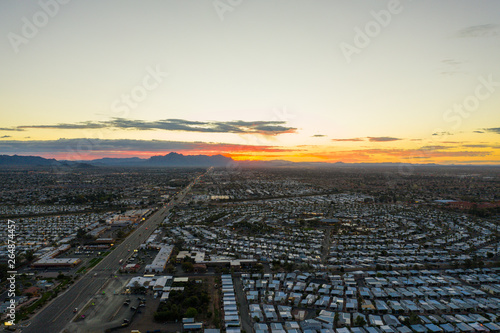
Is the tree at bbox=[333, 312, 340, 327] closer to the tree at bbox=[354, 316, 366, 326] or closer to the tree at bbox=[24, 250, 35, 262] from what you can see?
the tree at bbox=[354, 316, 366, 326]

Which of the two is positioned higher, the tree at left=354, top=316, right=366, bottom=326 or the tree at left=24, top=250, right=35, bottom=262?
the tree at left=354, top=316, right=366, bottom=326

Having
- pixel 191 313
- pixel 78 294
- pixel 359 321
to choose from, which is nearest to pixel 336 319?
pixel 359 321

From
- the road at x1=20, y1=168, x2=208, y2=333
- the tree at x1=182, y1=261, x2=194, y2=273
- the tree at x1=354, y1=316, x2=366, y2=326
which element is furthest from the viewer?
the tree at x1=182, y1=261, x2=194, y2=273

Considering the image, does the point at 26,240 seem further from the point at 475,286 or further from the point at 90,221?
the point at 475,286

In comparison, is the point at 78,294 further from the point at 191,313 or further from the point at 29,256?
the point at 29,256

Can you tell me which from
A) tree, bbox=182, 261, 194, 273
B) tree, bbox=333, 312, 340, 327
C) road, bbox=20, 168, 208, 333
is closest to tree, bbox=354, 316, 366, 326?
tree, bbox=333, 312, 340, 327

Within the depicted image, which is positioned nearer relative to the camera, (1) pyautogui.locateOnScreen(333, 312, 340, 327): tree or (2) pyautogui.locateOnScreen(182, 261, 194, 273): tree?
(1) pyautogui.locateOnScreen(333, 312, 340, 327): tree

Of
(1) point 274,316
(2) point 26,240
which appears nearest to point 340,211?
(1) point 274,316
